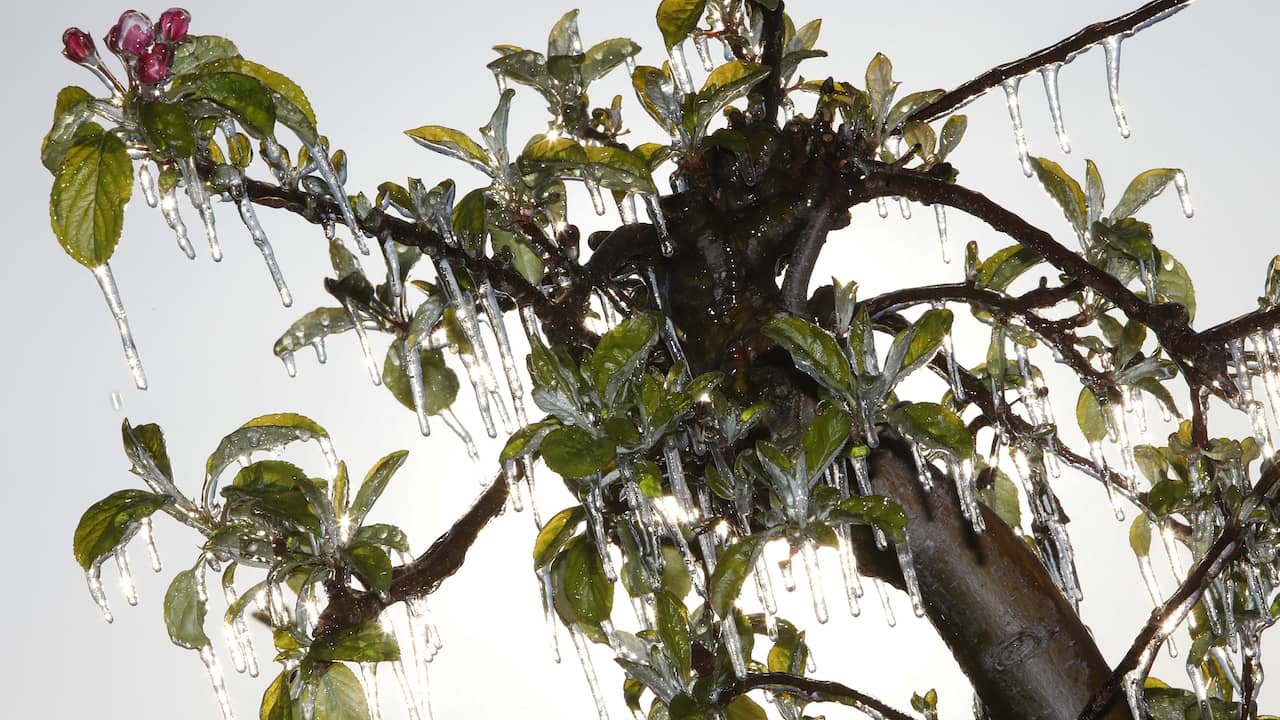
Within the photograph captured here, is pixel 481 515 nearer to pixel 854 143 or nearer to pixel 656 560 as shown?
pixel 656 560

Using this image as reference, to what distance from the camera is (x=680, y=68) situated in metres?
0.81

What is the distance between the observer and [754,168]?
2.61ft

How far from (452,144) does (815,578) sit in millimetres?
429

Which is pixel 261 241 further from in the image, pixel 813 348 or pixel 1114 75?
pixel 1114 75

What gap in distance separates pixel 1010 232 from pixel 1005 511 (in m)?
0.45

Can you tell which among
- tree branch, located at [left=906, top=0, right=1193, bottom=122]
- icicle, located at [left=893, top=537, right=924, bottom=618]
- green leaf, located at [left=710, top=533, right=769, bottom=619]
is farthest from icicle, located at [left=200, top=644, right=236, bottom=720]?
tree branch, located at [left=906, top=0, right=1193, bottom=122]

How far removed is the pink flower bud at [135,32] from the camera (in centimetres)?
56

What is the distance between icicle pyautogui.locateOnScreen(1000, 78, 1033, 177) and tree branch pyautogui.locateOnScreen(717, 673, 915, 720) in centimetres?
46

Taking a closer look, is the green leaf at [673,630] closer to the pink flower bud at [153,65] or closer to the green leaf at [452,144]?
→ the green leaf at [452,144]

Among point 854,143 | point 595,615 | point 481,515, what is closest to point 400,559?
point 481,515

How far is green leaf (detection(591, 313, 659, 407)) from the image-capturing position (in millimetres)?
672

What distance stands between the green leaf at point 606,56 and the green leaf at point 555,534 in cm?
38

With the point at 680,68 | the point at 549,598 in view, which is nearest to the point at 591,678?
the point at 549,598

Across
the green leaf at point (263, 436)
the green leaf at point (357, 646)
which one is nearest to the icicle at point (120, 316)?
the green leaf at point (263, 436)
